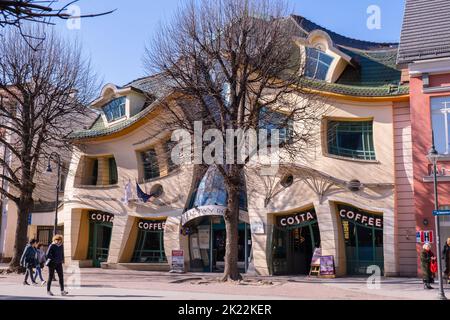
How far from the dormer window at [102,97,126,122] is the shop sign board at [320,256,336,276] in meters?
13.9

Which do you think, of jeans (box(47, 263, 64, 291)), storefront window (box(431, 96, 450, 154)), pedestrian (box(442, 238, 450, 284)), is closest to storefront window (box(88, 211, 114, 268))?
jeans (box(47, 263, 64, 291))

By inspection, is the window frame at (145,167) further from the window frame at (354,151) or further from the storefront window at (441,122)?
the storefront window at (441,122)

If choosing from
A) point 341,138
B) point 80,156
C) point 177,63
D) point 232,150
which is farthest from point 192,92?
point 80,156

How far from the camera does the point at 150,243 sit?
2608cm

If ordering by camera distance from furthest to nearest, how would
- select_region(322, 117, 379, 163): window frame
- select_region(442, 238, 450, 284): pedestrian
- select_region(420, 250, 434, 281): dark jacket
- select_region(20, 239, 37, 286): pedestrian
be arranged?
select_region(322, 117, 379, 163): window frame, select_region(20, 239, 37, 286): pedestrian, select_region(442, 238, 450, 284): pedestrian, select_region(420, 250, 434, 281): dark jacket

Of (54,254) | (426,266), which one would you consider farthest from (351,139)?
(54,254)

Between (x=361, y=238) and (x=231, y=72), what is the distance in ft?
28.7

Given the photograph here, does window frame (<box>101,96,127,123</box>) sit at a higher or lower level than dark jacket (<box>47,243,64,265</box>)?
higher

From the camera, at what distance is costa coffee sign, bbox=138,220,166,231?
2558 centimetres

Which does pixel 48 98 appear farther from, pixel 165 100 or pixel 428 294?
pixel 428 294

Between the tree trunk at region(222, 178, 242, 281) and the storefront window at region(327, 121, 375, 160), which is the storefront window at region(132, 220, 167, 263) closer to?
the tree trunk at region(222, 178, 242, 281)

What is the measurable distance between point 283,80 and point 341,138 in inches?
188

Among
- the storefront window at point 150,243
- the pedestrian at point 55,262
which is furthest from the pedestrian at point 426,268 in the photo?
the storefront window at point 150,243

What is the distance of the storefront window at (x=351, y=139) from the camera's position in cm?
2109
